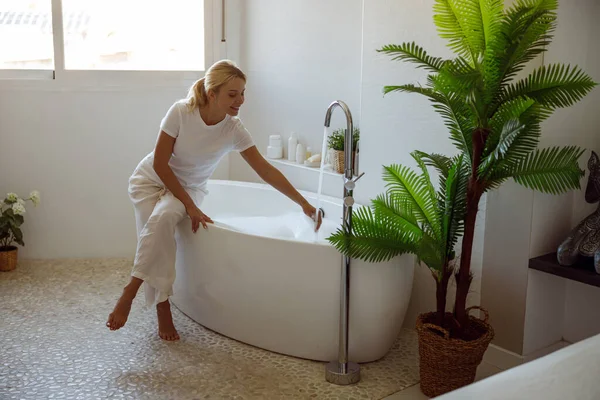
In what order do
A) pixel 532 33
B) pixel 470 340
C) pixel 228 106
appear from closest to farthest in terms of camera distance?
pixel 532 33, pixel 470 340, pixel 228 106

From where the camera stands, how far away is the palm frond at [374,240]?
101 inches

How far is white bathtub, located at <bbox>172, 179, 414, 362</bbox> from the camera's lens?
109 inches

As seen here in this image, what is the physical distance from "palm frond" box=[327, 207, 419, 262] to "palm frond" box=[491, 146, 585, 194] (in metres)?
0.40

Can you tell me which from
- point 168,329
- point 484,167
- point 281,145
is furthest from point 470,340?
point 281,145

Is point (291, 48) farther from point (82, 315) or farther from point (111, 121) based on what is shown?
point (82, 315)

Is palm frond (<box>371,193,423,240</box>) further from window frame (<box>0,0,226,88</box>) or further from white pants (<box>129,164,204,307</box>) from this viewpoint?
window frame (<box>0,0,226,88</box>)

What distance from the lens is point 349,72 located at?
3.76 meters

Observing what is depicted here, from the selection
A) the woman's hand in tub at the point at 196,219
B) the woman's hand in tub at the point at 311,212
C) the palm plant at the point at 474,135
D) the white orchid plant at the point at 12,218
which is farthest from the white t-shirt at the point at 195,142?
the white orchid plant at the point at 12,218

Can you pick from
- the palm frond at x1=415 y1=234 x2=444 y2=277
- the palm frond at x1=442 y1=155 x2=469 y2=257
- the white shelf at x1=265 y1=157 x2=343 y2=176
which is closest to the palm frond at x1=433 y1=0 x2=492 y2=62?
the palm frond at x1=442 y1=155 x2=469 y2=257

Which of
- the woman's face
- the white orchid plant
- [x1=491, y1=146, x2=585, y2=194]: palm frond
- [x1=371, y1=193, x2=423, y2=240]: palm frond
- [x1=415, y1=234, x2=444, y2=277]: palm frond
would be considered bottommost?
the white orchid plant

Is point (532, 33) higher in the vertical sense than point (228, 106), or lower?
higher

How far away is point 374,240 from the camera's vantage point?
2.56m

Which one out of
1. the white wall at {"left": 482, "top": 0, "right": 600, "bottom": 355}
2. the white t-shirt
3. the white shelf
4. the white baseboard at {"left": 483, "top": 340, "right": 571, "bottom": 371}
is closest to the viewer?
the white wall at {"left": 482, "top": 0, "right": 600, "bottom": 355}

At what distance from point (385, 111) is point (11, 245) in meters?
2.30
